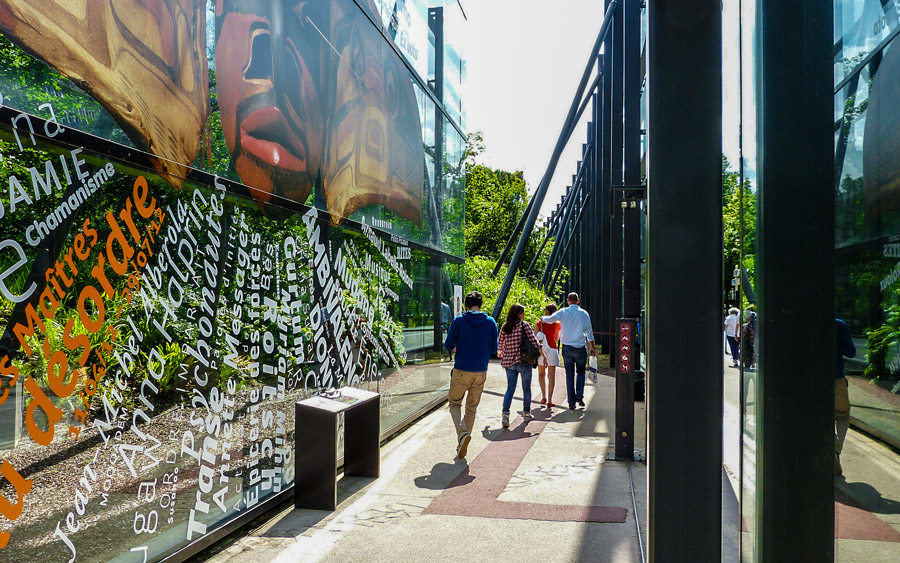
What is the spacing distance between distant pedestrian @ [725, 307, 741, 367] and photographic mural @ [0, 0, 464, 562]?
314cm

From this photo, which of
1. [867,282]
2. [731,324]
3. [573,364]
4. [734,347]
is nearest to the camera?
[867,282]

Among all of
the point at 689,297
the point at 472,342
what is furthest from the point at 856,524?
the point at 472,342

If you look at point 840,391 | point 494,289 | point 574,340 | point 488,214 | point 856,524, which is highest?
point 488,214

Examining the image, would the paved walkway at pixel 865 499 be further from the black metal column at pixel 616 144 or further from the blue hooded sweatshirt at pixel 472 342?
the black metal column at pixel 616 144

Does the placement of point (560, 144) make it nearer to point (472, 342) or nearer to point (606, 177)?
point (606, 177)

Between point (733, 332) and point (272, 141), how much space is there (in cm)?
463

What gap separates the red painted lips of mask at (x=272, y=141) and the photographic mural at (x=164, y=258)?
23mm

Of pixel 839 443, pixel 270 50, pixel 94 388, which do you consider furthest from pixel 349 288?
pixel 839 443

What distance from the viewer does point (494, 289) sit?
2642 centimetres

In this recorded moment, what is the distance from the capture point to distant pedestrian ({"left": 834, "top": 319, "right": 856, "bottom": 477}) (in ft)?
6.79

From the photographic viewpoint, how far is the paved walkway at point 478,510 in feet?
17.8

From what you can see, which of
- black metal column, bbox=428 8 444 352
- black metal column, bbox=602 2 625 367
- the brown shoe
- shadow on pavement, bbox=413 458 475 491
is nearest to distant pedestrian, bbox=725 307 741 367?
shadow on pavement, bbox=413 458 475 491

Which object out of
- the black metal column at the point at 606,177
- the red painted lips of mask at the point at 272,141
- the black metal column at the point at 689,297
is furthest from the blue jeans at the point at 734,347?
the black metal column at the point at 606,177

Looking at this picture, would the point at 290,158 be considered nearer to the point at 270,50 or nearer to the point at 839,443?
the point at 270,50
